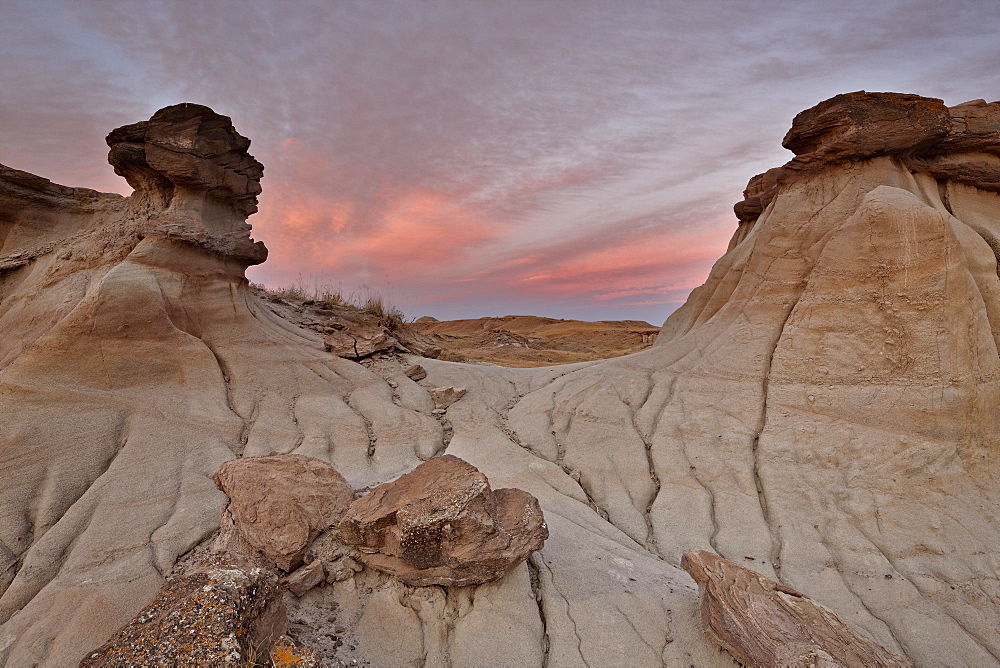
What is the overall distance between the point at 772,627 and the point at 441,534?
8.23 feet

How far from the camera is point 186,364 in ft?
25.9

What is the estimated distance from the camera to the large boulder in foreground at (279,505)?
384 centimetres

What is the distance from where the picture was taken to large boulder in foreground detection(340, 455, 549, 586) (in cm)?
376

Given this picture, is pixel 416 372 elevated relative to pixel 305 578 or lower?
elevated

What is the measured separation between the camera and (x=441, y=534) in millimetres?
3750

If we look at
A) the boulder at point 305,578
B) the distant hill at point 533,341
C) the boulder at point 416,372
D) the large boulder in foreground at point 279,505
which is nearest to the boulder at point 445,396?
the boulder at point 416,372

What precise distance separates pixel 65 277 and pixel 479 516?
9.56 meters

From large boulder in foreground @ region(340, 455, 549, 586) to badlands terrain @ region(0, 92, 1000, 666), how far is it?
19 centimetres

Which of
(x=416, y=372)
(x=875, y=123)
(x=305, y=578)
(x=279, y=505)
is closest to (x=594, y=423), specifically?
(x=416, y=372)

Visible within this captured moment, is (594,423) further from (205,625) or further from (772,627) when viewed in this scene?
(205,625)

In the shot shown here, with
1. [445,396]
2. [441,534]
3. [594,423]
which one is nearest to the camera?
[441,534]

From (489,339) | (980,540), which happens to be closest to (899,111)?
(980,540)

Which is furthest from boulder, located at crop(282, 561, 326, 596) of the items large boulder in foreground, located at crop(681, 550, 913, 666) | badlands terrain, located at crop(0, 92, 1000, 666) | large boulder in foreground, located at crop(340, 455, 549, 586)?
large boulder in foreground, located at crop(681, 550, 913, 666)

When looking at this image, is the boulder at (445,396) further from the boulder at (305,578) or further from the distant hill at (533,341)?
the boulder at (305,578)
